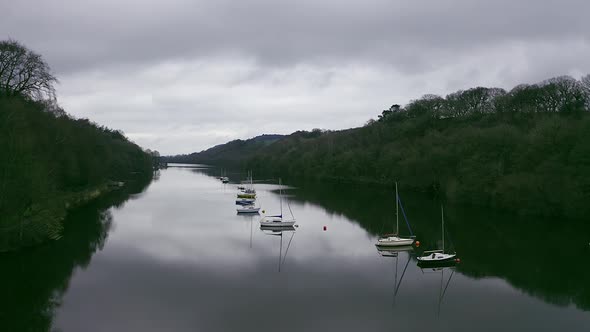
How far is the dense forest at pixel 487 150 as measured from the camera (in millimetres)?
35844

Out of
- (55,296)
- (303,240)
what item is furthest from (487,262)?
(55,296)

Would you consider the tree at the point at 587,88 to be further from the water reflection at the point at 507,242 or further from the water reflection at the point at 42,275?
the water reflection at the point at 42,275

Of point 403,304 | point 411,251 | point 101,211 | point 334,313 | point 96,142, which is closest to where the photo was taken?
point 334,313

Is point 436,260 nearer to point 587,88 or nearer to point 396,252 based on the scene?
point 396,252

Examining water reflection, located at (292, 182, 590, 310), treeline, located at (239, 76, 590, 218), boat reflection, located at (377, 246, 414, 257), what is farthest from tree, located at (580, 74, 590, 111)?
boat reflection, located at (377, 246, 414, 257)

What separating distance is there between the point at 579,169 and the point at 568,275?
1594 cm

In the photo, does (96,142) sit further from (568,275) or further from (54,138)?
(568,275)

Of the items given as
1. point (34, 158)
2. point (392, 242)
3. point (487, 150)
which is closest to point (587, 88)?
point (487, 150)

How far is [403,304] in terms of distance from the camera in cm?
1750

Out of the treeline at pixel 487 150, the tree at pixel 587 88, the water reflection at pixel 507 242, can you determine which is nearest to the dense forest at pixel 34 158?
the water reflection at pixel 507 242

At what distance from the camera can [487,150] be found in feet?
147

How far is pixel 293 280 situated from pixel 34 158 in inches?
667

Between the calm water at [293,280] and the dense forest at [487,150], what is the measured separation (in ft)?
10.7

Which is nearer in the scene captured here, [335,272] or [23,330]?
[23,330]
